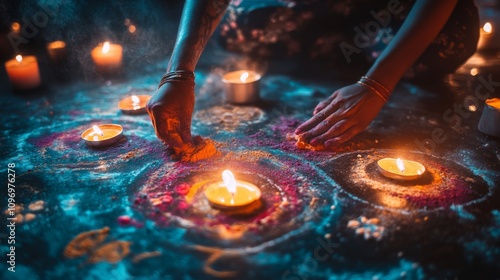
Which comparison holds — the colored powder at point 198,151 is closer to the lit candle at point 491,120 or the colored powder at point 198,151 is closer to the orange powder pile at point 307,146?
the orange powder pile at point 307,146

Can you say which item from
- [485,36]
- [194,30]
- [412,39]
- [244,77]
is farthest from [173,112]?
[485,36]

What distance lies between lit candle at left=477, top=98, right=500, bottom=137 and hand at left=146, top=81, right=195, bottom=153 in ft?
7.28

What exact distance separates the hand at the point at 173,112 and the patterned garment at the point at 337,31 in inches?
102

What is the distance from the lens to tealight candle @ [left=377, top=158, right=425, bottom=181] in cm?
229

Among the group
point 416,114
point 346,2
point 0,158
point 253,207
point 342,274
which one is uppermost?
point 346,2

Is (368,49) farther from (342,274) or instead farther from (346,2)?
(342,274)

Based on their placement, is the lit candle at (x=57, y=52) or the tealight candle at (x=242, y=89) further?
the lit candle at (x=57, y=52)

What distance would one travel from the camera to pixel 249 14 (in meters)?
4.99

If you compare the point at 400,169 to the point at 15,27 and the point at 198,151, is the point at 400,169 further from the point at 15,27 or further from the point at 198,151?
the point at 15,27

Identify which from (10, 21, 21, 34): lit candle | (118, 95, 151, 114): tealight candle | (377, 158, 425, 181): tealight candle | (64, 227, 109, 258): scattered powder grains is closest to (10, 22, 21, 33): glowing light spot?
(10, 21, 21, 34): lit candle

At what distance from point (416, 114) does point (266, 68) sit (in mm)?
2139

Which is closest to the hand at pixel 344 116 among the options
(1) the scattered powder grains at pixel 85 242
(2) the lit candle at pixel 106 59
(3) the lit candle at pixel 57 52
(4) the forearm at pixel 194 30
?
(4) the forearm at pixel 194 30

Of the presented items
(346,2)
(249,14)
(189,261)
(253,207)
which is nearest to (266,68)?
(249,14)

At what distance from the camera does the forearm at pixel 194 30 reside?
287 centimetres
